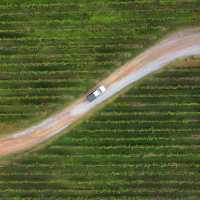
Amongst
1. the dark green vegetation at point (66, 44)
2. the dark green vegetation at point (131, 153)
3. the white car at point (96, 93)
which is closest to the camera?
the white car at point (96, 93)

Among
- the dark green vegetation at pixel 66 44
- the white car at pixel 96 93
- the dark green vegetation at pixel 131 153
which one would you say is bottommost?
the dark green vegetation at pixel 131 153

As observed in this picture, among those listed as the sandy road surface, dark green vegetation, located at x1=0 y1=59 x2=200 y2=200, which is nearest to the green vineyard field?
dark green vegetation, located at x1=0 y1=59 x2=200 y2=200

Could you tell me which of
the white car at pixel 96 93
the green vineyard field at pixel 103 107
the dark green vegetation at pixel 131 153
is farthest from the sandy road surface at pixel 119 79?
the dark green vegetation at pixel 131 153

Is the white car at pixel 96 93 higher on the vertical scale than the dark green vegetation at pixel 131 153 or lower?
higher

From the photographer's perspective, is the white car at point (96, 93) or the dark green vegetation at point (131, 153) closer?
the white car at point (96, 93)

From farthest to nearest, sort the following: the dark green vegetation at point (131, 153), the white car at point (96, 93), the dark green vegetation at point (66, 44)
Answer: the dark green vegetation at point (66, 44) → the dark green vegetation at point (131, 153) → the white car at point (96, 93)

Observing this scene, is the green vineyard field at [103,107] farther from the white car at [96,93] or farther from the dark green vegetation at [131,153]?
the white car at [96,93]

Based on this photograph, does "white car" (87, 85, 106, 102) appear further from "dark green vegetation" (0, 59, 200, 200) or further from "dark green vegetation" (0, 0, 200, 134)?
"dark green vegetation" (0, 59, 200, 200)
